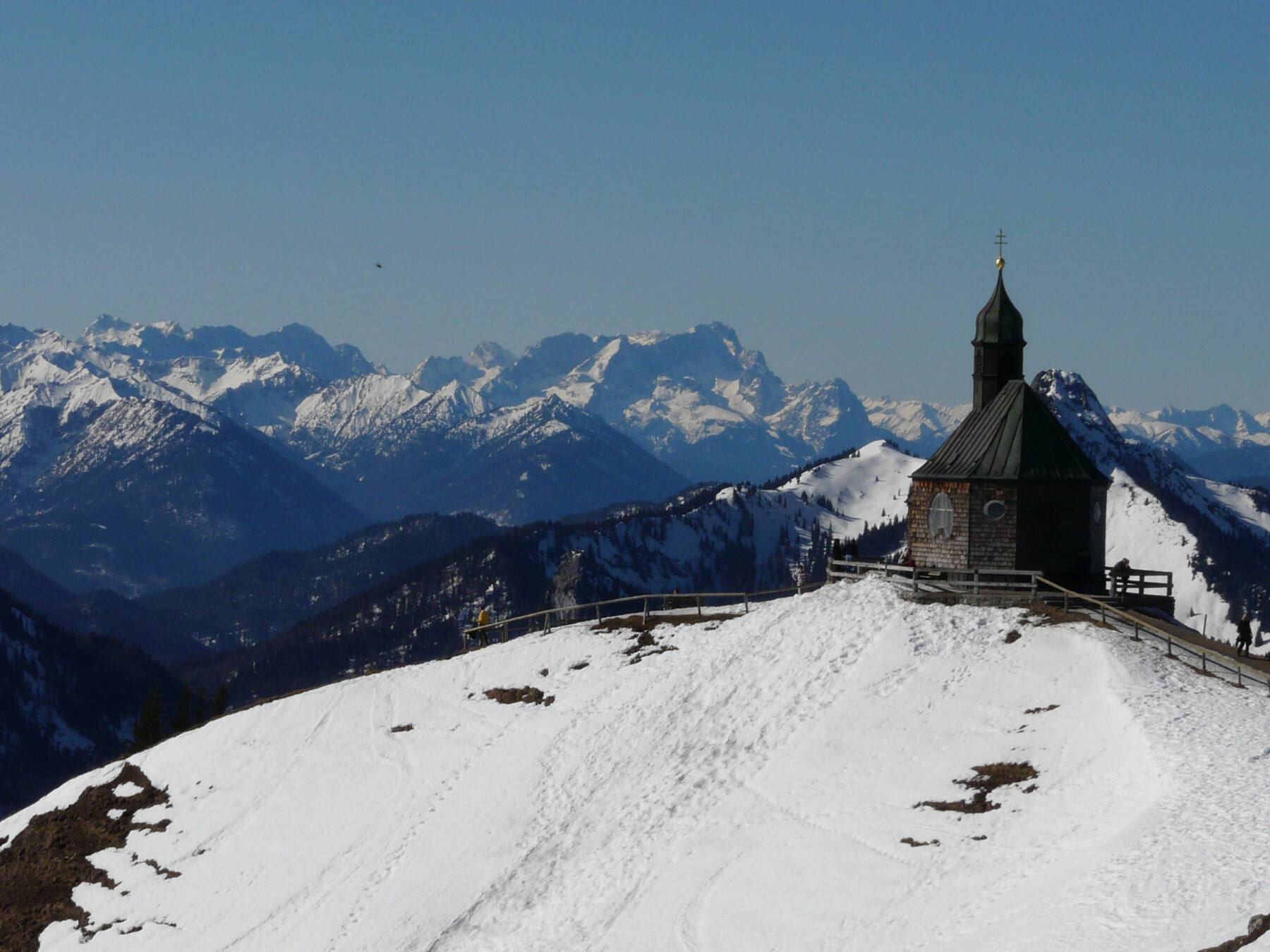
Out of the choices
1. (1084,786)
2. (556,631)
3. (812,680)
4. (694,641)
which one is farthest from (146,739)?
(1084,786)

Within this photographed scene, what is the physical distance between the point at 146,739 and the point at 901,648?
271 ft

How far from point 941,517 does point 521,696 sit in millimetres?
18216

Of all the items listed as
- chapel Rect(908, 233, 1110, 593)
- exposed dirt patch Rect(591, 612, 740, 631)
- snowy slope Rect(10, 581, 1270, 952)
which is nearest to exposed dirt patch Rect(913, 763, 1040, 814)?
snowy slope Rect(10, 581, 1270, 952)

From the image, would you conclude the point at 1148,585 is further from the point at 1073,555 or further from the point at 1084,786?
the point at 1084,786

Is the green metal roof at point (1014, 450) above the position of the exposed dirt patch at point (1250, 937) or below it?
above

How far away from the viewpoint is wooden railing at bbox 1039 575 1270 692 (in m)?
44.9

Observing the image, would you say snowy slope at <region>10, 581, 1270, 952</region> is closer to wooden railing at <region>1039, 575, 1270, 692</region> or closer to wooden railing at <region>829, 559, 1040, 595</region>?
wooden railing at <region>1039, 575, 1270, 692</region>

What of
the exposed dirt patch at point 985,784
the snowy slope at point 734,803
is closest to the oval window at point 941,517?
the snowy slope at point 734,803

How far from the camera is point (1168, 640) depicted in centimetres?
4731

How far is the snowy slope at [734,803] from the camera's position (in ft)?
112

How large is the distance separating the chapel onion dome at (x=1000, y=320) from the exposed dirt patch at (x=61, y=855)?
1567 inches

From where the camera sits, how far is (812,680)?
50500 mm

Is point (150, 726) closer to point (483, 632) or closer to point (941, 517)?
point (483, 632)

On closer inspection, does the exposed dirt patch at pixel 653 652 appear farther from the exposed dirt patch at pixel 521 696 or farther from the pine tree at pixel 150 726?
the pine tree at pixel 150 726
